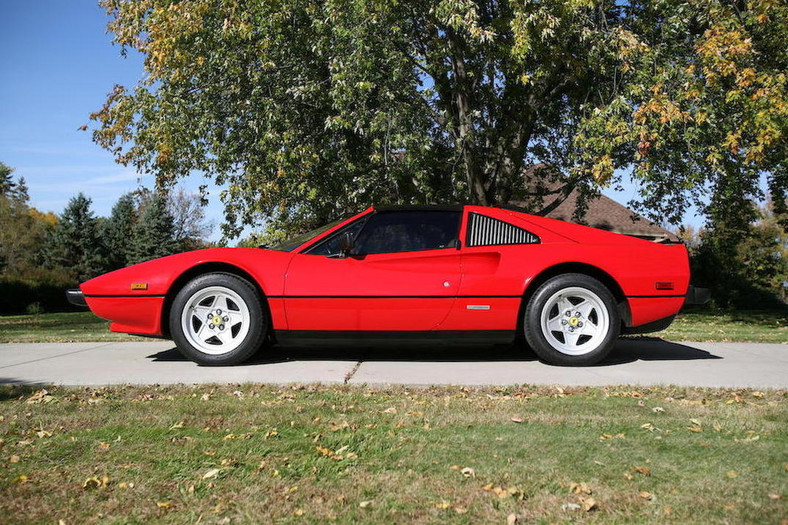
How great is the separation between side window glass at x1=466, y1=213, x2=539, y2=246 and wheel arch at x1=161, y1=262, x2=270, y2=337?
6.12 feet

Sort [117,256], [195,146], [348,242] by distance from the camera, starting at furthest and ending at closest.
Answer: [117,256], [195,146], [348,242]

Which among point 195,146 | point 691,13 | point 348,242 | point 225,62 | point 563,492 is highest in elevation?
point 691,13

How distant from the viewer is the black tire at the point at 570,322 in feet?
17.9

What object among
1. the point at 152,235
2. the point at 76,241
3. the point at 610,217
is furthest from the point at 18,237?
the point at 610,217

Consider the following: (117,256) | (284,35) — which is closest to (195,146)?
(284,35)

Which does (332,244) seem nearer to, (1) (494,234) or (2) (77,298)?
(1) (494,234)

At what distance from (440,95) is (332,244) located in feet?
30.8

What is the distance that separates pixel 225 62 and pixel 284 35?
1234 millimetres

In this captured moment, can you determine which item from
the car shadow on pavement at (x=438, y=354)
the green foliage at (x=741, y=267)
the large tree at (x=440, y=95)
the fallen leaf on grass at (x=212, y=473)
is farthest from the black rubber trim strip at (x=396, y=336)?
the green foliage at (x=741, y=267)

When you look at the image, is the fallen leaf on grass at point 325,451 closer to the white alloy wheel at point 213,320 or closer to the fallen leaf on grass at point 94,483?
the fallen leaf on grass at point 94,483

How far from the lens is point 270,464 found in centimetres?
285

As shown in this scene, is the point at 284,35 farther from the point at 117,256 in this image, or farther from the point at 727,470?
the point at 117,256

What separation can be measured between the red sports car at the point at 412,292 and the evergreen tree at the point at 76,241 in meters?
41.2

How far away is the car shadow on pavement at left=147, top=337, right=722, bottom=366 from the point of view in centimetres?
596
